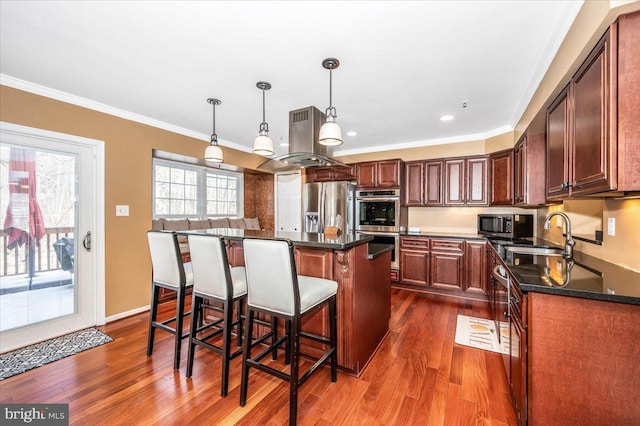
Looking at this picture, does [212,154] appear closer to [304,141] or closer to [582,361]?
[304,141]

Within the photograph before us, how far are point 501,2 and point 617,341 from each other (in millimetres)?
1915

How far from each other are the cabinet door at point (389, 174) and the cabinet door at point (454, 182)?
0.77 metres

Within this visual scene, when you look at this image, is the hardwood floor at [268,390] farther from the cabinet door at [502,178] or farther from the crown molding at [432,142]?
the crown molding at [432,142]

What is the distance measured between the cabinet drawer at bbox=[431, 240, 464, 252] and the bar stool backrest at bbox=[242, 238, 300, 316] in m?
3.20

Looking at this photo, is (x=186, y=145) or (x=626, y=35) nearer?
(x=626, y=35)

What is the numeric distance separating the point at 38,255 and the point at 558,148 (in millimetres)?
Result: 4770

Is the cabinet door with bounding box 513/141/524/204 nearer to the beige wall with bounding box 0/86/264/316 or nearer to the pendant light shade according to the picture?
the pendant light shade

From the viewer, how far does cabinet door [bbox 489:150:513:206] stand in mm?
3541

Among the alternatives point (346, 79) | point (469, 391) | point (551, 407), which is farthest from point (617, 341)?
point (346, 79)

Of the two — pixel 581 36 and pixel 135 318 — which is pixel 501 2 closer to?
pixel 581 36

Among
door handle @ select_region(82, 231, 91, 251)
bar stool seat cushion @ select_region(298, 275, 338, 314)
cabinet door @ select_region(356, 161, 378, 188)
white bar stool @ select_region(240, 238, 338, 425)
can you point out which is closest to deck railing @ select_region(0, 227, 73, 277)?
door handle @ select_region(82, 231, 91, 251)

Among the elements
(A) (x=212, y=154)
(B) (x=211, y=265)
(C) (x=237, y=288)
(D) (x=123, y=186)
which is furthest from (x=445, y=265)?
(D) (x=123, y=186)

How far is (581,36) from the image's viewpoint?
1.52m

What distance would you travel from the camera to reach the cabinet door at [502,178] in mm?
3541
